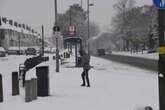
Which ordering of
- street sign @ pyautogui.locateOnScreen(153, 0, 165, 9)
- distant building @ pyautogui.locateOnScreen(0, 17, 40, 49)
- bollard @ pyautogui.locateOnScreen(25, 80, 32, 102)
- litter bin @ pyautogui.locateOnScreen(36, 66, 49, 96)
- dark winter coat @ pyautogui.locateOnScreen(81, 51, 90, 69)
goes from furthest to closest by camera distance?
distant building @ pyautogui.locateOnScreen(0, 17, 40, 49) → dark winter coat @ pyautogui.locateOnScreen(81, 51, 90, 69) → litter bin @ pyautogui.locateOnScreen(36, 66, 49, 96) → bollard @ pyautogui.locateOnScreen(25, 80, 32, 102) → street sign @ pyautogui.locateOnScreen(153, 0, 165, 9)

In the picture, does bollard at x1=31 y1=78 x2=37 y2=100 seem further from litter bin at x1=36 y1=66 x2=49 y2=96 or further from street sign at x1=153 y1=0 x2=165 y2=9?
street sign at x1=153 y1=0 x2=165 y2=9

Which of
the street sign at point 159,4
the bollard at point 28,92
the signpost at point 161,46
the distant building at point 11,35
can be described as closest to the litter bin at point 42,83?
the bollard at point 28,92

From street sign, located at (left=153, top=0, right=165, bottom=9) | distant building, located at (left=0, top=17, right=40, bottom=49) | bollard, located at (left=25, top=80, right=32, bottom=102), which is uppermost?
distant building, located at (left=0, top=17, right=40, bottom=49)

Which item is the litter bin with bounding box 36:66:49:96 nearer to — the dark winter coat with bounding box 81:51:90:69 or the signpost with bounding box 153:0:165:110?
the dark winter coat with bounding box 81:51:90:69

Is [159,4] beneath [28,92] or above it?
above

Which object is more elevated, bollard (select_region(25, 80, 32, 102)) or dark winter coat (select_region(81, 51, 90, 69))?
dark winter coat (select_region(81, 51, 90, 69))

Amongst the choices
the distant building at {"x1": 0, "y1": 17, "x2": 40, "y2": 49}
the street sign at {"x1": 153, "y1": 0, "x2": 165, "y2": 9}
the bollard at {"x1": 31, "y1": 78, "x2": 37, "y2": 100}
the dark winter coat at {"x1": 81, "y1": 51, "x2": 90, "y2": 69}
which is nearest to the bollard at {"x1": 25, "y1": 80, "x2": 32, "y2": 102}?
the bollard at {"x1": 31, "y1": 78, "x2": 37, "y2": 100}

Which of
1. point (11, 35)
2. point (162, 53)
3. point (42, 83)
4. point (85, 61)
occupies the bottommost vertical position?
point (42, 83)

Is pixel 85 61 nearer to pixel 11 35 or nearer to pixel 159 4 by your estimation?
pixel 159 4

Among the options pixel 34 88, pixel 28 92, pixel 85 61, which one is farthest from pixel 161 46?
pixel 85 61

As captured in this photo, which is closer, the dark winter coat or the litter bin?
the litter bin

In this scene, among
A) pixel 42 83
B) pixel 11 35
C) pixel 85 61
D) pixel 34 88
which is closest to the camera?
pixel 34 88

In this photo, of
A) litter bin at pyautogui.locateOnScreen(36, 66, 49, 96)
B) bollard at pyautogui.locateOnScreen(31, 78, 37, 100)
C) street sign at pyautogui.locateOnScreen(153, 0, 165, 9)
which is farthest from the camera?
litter bin at pyautogui.locateOnScreen(36, 66, 49, 96)

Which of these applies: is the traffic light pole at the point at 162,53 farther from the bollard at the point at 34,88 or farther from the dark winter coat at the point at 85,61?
the dark winter coat at the point at 85,61
